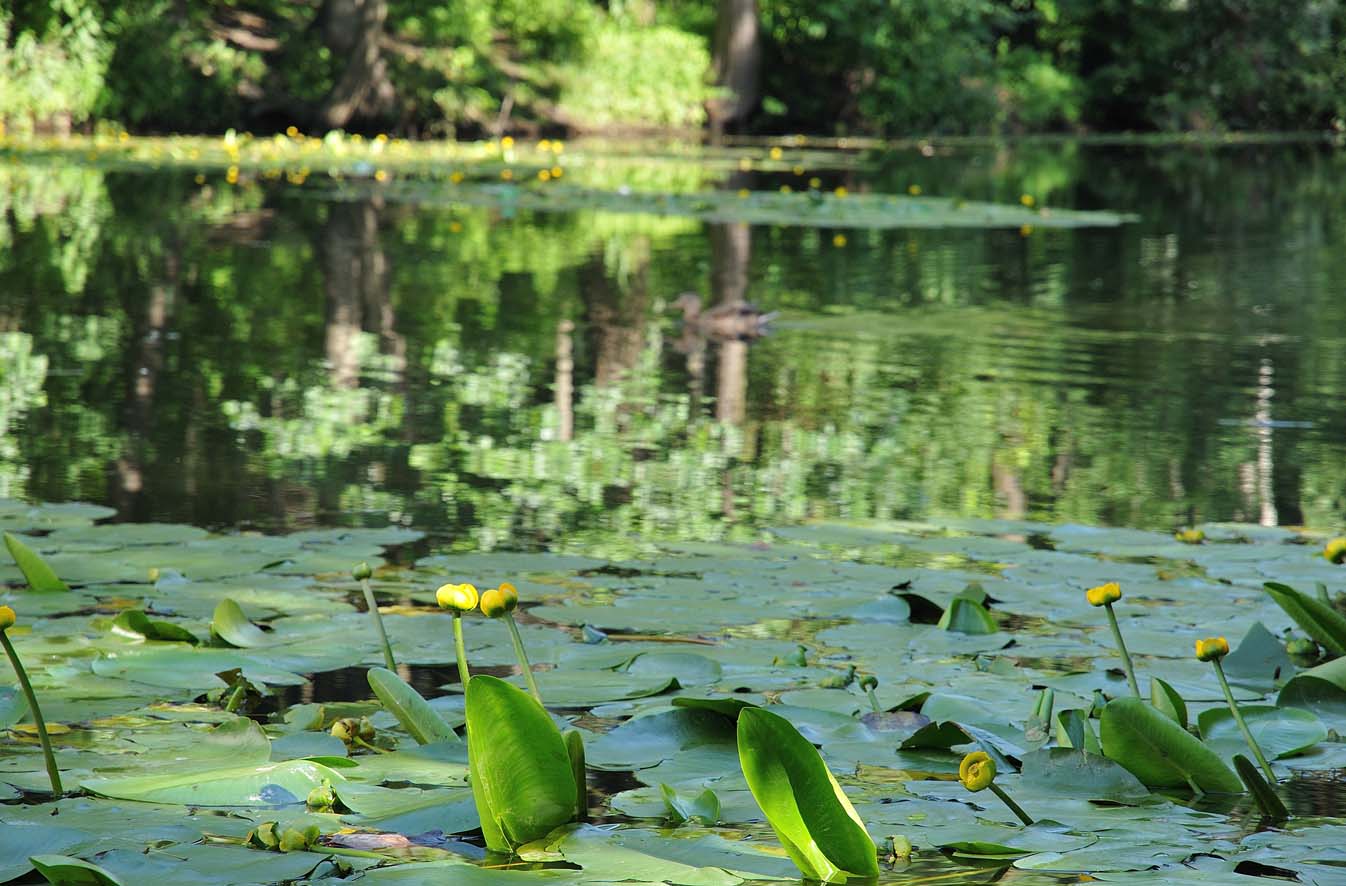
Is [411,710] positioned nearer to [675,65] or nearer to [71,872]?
[71,872]

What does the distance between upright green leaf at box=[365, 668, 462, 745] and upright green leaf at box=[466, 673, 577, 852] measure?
0.34 metres

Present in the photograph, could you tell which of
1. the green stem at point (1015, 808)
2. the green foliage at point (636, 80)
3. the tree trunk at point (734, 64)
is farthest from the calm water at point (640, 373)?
the tree trunk at point (734, 64)

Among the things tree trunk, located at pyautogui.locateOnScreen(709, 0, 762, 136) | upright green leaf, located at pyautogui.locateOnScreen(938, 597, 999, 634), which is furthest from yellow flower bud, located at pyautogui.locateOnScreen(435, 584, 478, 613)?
tree trunk, located at pyautogui.locateOnScreen(709, 0, 762, 136)

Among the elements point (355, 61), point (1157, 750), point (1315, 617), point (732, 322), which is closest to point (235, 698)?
point (1157, 750)

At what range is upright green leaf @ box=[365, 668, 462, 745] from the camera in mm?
2398

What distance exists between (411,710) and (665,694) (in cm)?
44

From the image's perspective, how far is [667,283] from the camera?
10.2 metres

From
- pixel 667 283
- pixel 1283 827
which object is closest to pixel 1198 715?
pixel 1283 827

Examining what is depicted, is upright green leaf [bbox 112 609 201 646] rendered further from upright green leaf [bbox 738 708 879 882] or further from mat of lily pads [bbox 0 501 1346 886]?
upright green leaf [bbox 738 708 879 882]

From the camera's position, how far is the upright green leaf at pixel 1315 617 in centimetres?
280

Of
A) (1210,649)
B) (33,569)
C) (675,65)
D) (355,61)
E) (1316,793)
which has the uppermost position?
(675,65)

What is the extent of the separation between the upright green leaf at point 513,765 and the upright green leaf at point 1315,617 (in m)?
1.27

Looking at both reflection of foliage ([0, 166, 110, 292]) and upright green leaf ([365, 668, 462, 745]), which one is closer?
upright green leaf ([365, 668, 462, 745])

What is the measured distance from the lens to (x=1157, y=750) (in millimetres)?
2291
